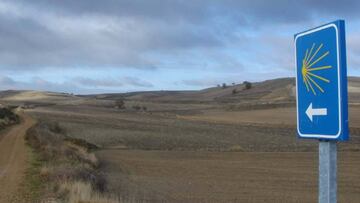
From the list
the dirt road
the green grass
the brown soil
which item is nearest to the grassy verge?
the green grass

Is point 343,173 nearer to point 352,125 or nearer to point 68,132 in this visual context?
point 68,132

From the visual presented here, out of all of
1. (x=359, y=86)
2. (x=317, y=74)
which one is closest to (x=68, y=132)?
(x=317, y=74)

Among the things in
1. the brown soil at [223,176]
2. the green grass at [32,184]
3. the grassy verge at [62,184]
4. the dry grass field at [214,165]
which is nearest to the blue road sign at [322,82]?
the grassy verge at [62,184]

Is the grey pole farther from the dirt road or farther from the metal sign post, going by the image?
the dirt road

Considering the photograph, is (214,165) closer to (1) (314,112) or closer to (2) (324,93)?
(1) (314,112)

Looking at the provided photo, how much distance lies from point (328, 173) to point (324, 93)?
0.59m

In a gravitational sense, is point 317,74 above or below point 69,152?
above

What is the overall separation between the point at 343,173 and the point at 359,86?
15629cm

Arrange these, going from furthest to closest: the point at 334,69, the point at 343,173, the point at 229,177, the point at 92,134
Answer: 1. the point at 92,134
2. the point at 343,173
3. the point at 229,177
4. the point at 334,69

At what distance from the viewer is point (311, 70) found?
4.85m

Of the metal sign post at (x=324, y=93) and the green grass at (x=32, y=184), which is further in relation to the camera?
the green grass at (x=32, y=184)

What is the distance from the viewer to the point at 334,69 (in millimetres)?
4523

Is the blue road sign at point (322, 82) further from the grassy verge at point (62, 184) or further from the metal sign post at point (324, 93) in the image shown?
the grassy verge at point (62, 184)

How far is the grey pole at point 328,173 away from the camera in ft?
15.4
